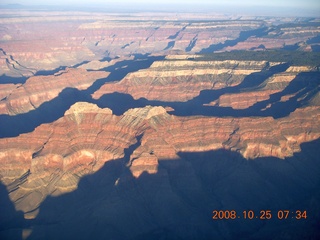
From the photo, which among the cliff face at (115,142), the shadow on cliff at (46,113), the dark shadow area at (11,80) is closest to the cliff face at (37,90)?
the shadow on cliff at (46,113)

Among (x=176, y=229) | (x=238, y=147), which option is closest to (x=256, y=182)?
(x=238, y=147)

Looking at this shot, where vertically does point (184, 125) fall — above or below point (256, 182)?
above

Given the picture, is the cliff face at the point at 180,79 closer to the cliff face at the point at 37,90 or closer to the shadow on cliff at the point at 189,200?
the cliff face at the point at 37,90

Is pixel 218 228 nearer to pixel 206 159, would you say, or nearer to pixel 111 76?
pixel 206 159

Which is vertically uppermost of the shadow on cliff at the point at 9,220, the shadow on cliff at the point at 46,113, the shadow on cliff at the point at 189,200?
the shadow on cliff at the point at 189,200

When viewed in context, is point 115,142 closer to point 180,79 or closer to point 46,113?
point 46,113
